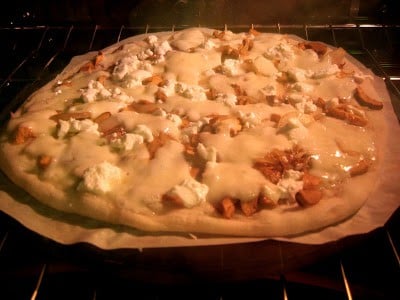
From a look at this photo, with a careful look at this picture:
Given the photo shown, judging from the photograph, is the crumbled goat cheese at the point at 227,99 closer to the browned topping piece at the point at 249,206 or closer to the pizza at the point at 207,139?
the pizza at the point at 207,139

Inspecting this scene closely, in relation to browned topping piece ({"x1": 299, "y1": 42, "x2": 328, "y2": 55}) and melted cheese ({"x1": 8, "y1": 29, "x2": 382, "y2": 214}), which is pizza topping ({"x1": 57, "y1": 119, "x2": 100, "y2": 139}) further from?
browned topping piece ({"x1": 299, "y1": 42, "x2": 328, "y2": 55})

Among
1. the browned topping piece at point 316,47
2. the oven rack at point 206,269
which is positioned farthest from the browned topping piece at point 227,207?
the browned topping piece at point 316,47

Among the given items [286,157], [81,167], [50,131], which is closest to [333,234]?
[286,157]

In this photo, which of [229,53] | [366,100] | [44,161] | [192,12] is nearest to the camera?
[44,161]

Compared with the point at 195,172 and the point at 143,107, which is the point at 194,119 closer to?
the point at 143,107

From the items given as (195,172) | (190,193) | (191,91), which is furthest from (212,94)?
(190,193)

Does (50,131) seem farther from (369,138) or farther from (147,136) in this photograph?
(369,138)
